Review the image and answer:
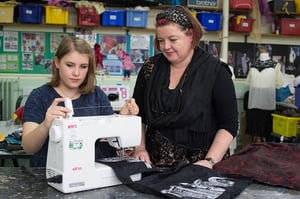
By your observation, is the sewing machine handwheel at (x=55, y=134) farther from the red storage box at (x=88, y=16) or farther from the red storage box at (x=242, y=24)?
the red storage box at (x=242, y=24)

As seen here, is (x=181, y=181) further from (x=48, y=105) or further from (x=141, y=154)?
(x=48, y=105)

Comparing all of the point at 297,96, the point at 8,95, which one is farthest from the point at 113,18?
the point at 297,96

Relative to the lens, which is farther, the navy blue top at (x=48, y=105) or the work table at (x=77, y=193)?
the navy blue top at (x=48, y=105)

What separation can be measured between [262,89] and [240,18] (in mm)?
906

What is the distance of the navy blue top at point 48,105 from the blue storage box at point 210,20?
342 centimetres

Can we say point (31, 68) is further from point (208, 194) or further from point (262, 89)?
point (208, 194)

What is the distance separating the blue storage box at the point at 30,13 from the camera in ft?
15.0

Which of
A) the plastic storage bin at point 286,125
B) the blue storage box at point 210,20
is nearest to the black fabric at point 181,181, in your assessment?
the plastic storage bin at point 286,125

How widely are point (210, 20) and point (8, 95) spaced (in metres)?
2.53

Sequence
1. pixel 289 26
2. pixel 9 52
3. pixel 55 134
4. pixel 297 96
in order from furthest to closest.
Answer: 1. pixel 289 26
2. pixel 9 52
3. pixel 297 96
4. pixel 55 134

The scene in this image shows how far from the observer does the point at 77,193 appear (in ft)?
4.47

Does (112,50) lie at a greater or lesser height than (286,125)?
greater

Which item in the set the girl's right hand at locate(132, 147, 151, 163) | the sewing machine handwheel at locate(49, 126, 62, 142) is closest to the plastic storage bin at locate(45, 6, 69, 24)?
the girl's right hand at locate(132, 147, 151, 163)

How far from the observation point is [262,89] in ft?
16.4
